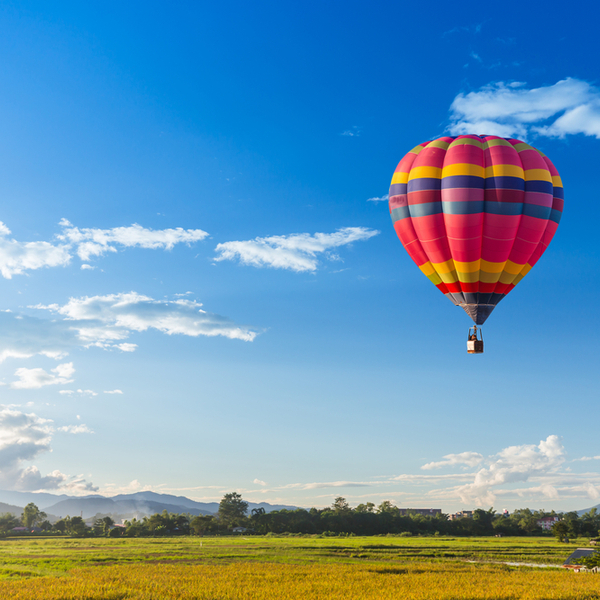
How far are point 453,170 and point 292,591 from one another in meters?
26.5

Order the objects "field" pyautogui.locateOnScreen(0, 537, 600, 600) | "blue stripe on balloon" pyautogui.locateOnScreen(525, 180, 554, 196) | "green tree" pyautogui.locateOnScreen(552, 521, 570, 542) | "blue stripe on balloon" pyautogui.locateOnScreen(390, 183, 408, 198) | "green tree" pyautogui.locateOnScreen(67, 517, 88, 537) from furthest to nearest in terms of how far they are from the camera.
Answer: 1. "green tree" pyautogui.locateOnScreen(67, 517, 88, 537)
2. "green tree" pyautogui.locateOnScreen(552, 521, 570, 542)
3. "field" pyautogui.locateOnScreen(0, 537, 600, 600)
4. "blue stripe on balloon" pyautogui.locateOnScreen(390, 183, 408, 198)
5. "blue stripe on balloon" pyautogui.locateOnScreen(525, 180, 554, 196)

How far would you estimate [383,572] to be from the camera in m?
44.0

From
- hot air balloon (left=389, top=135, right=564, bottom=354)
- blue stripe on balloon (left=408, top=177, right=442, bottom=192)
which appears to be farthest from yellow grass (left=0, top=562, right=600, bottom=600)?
blue stripe on balloon (left=408, top=177, right=442, bottom=192)

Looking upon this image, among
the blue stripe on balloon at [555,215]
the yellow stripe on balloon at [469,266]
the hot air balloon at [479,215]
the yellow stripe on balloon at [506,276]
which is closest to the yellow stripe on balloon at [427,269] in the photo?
the hot air balloon at [479,215]

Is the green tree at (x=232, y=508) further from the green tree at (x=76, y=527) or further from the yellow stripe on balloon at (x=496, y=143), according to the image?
the yellow stripe on balloon at (x=496, y=143)

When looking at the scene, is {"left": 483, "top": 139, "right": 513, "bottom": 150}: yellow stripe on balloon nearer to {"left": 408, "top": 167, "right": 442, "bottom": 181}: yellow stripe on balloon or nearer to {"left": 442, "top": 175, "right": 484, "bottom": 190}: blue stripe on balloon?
{"left": 442, "top": 175, "right": 484, "bottom": 190}: blue stripe on balloon

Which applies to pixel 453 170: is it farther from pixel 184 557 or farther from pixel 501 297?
pixel 184 557

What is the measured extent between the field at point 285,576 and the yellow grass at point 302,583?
62mm

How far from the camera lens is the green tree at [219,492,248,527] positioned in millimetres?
131125

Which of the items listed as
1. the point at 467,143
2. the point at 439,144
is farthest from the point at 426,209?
the point at 467,143

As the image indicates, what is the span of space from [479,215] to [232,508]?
123922 mm

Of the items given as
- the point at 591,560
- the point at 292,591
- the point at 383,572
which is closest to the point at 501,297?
the point at 591,560

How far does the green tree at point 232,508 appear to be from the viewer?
430 ft

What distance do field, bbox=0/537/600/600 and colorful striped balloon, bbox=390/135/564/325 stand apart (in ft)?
61.1
